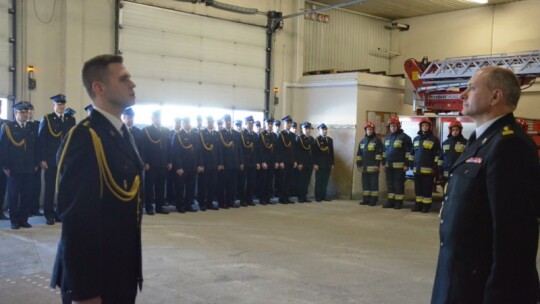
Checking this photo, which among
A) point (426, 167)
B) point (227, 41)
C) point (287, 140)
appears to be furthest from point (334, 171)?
point (227, 41)

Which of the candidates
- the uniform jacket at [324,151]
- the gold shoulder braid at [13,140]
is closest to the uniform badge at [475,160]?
the gold shoulder braid at [13,140]

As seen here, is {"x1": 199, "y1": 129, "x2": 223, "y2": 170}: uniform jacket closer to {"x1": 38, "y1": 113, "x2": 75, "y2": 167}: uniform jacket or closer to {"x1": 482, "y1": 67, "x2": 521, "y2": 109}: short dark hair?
{"x1": 38, "y1": 113, "x2": 75, "y2": 167}: uniform jacket

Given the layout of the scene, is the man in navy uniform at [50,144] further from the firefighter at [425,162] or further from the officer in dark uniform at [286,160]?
the firefighter at [425,162]

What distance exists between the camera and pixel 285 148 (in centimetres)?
1204

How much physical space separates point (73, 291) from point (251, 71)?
11926 mm

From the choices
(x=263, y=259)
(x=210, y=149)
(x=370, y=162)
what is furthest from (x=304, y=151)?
(x=263, y=259)

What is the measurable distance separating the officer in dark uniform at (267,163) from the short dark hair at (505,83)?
930 cm

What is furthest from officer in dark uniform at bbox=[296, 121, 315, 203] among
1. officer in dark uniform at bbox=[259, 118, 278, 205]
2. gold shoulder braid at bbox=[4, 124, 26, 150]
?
gold shoulder braid at bbox=[4, 124, 26, 150]

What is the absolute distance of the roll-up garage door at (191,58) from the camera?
1151cm

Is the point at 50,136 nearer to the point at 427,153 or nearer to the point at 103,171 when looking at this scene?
the point at 103,171

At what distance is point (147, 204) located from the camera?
32.0ft

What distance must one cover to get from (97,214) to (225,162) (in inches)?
347

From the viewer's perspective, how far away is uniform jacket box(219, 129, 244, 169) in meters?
10.9

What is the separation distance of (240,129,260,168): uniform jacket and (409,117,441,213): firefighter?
11.2 feet
